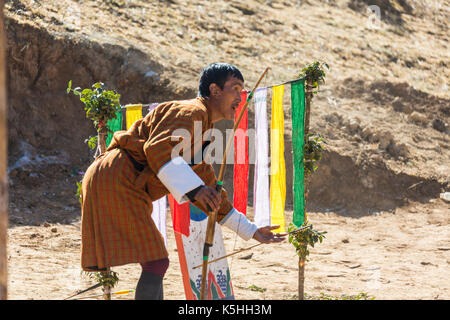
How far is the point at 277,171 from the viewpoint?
15.7ft

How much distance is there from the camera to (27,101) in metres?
9.45

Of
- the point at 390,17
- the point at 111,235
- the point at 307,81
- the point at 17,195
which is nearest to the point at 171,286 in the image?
the point at 307,81

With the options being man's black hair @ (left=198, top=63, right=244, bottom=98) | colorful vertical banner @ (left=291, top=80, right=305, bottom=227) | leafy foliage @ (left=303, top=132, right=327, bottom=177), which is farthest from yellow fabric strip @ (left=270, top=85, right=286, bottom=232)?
man's black hair @ (left=198, top=63, right=244, bottom=98)

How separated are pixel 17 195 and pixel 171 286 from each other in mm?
4046

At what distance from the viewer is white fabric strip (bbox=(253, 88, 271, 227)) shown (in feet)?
15.9

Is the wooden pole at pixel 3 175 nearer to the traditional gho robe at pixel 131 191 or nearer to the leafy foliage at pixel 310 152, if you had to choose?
the traditional gho robe at pixel 131 191

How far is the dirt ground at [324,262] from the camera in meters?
4.96

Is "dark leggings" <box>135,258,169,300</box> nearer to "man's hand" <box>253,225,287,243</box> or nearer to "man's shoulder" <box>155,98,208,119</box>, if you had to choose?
"man's hand" <box>253,225,287,243</box>

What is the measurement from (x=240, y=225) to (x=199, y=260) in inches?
Result: 28.5

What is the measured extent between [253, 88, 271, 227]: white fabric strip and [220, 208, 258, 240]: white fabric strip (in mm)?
1807

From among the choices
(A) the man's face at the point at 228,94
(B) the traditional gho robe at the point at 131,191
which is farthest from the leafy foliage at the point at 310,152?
(B) the traditional gho robe at the point at 131,191

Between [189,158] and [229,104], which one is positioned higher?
[229,104]

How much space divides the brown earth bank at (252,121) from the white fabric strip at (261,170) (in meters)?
0.74

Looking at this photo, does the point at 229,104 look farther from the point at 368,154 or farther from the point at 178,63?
the point at 178,63
